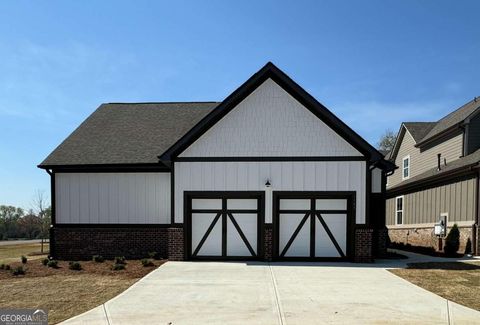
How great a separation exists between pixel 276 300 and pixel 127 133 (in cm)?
1246

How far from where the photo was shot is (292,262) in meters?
13.7

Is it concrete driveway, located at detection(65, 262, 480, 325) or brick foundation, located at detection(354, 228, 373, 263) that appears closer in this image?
concrete driveway, located at detection(65, 262, 480, 325)

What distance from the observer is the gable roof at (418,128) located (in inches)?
1032

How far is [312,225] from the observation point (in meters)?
14.1

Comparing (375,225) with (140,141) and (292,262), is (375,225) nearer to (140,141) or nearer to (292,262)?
(292,262)

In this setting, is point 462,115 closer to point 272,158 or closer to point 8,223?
point 272,158

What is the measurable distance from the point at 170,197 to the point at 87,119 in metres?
7.56

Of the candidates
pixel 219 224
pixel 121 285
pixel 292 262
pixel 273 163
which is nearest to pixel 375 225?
pixel 292 262

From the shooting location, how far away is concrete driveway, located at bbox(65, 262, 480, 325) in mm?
6906

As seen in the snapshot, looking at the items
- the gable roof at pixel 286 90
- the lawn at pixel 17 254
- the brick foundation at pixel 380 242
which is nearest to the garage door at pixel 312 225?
the gable roof at pixel 286 90

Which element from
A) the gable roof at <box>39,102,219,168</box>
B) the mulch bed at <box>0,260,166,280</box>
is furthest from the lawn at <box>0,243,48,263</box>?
the gable roof at <box>39,102,219,168</box>

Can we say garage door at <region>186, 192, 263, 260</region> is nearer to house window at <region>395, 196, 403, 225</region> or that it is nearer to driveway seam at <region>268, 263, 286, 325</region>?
driveway seam at <region>268, 263, 286, 325</region>

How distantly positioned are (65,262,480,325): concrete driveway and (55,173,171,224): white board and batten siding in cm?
430

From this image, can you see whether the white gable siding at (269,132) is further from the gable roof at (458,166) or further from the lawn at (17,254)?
the lawn at (17,254)
